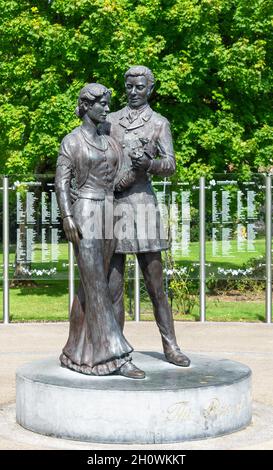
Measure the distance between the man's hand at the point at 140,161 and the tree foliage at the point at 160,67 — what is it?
9.18 meters

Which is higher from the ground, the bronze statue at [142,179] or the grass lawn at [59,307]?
the bronze statue at [142,179]

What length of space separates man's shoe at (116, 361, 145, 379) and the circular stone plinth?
0.19 feet

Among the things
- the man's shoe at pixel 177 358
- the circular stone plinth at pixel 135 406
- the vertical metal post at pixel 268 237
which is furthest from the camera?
the vertical metal post at pixel 268 237

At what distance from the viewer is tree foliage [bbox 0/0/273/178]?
635 inches

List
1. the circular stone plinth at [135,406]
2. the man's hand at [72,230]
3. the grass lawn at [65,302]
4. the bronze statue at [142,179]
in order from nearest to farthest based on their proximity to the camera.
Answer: the circular stone plinth at [135,406], the man's hand at [72,230], the bronze statue at [142,179], the grass lawn at [65,302]

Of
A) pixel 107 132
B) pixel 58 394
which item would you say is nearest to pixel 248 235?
pixel 107 132

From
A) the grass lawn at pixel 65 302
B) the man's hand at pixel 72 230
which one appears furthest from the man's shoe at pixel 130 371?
the grass lawn at pixel 65 302

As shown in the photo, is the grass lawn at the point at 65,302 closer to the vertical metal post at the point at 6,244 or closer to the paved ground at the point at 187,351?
the vertical metal post at the point at 6,244

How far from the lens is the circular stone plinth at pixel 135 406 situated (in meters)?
6.44

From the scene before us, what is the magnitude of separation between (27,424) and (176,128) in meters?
10.7

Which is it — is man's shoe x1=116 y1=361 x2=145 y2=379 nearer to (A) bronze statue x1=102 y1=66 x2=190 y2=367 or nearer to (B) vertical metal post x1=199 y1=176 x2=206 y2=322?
(A) bronze statue x1=102 y1=66 x2=190 y2=367

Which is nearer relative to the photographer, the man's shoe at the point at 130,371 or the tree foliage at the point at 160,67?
the man's shoe at the point at 130,371

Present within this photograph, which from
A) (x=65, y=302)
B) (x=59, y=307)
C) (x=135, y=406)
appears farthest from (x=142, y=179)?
(x=65, y=302)

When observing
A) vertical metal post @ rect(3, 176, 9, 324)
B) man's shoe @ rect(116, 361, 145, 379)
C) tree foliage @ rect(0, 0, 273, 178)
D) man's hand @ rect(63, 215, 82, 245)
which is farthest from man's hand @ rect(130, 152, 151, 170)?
tree foliage @ rect(0, 0, 273, 178)
